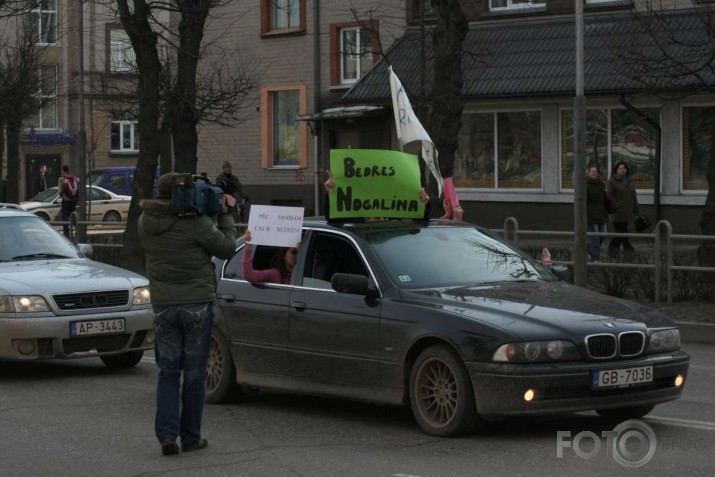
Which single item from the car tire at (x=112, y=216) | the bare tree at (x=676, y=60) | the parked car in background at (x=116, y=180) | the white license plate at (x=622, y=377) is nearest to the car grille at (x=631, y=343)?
the white license plate at (x=622, y=377)

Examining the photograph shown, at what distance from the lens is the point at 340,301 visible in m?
9.71

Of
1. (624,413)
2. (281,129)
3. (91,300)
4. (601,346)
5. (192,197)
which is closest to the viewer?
(192,197)

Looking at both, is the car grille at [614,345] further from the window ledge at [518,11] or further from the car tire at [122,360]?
the window ledge at [518,11]

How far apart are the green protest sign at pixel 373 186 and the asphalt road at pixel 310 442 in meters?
1.53

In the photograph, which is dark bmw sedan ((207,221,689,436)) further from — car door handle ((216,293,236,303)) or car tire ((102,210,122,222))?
car tire ((102,210,122,222))

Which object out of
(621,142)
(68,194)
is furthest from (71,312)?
(68,194)

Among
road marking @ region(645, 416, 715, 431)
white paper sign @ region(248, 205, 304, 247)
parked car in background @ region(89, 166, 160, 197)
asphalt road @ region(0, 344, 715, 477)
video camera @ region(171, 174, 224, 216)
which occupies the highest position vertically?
parked car in background @ region(89, 166, 160, 197)

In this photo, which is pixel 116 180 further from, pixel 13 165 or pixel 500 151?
pixel 500 151

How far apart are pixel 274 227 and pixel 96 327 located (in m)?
2.77

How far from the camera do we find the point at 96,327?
40.2 ft

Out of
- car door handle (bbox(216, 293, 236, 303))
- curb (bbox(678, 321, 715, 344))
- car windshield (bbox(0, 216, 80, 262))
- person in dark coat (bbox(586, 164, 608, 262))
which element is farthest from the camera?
person in dark coat (bbox(586, 164, 608, 262))

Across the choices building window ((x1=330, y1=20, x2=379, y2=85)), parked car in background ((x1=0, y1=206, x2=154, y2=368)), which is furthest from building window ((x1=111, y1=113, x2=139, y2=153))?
parked car in background ((x1=0, y1=206, x2=154, y2=368))

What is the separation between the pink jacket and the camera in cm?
1045

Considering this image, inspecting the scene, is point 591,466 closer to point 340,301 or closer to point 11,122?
point 340,301
